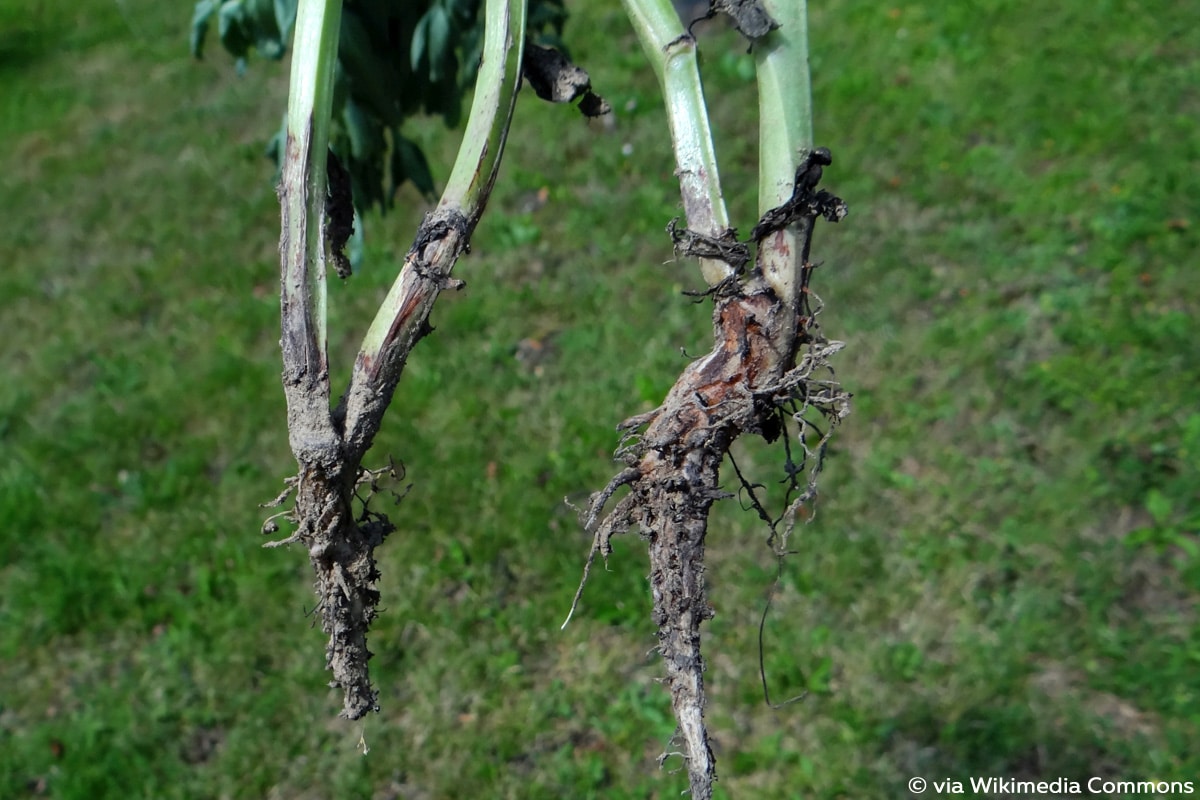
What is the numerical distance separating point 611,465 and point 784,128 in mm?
2145

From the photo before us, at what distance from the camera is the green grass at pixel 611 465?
2.48m

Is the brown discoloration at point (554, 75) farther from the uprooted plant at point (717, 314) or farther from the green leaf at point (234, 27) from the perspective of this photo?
the green leaf at point (234, 27)

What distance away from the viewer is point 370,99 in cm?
194

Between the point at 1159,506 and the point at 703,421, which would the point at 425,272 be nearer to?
the point at 703,421

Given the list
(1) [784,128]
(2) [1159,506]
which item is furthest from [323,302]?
(2) [1159,506]

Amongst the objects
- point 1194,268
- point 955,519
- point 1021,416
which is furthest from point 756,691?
point 1194,268

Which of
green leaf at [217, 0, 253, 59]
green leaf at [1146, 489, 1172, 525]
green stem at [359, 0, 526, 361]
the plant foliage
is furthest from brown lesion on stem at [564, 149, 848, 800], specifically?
green leaf at [1146, 489, 1172, 525]

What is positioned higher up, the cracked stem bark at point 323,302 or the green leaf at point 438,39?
the green leaf at point 438,39

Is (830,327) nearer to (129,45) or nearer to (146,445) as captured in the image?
(146,445)

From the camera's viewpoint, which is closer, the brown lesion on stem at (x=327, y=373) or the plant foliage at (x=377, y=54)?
the brown lesion on stem at (x=327, y=373)

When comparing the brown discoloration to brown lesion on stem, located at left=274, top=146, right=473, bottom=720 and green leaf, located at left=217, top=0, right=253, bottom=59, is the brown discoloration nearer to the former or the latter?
brown lesion on stem, located at left=274, top=146, right=473, bottom=720

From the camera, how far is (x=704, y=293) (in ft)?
3.43

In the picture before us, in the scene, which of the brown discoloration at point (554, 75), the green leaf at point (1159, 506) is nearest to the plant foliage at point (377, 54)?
the brown discoloration at point (554, 75)

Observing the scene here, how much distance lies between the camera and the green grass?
97.8 inches
